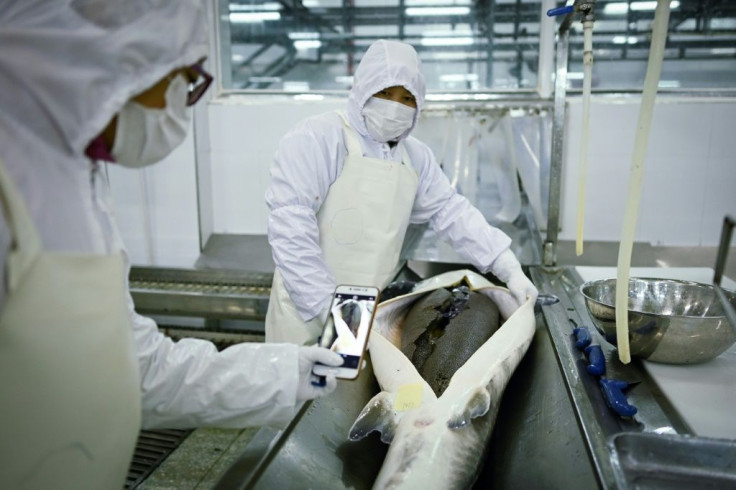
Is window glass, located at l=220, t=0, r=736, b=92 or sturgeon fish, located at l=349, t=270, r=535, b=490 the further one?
window glass, located at l=220, t=0, r=736, b=92

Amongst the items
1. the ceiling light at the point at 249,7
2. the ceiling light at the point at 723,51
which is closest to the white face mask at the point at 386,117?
the ceiling light at the point at 249,7

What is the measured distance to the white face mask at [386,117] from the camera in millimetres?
1978

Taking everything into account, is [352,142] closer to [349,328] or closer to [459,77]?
[349,328]

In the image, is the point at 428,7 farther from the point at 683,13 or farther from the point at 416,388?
the point at 416,388

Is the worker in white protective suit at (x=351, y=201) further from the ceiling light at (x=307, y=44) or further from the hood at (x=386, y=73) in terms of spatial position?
the ceiling light at (x=307, y=44)

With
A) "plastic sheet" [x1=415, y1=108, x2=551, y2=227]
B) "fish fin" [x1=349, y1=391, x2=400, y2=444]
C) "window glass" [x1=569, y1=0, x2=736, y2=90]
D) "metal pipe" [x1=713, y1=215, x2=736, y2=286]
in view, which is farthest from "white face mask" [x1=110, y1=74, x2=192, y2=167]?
"window glass" [x1=569, y1=0, x2=736, y2=90]

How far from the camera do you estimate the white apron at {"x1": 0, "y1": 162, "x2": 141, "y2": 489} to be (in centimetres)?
74

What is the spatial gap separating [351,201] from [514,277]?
0.72 metres

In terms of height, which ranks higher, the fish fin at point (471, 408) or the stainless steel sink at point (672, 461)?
the stainless steel sink at point (672, 461)

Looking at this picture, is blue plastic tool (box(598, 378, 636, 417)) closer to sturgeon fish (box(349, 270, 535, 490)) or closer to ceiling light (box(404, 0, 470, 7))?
sturgeon fish (box(349, 270, 535, 490))

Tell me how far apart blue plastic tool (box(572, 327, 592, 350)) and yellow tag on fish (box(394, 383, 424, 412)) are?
523 millimetres

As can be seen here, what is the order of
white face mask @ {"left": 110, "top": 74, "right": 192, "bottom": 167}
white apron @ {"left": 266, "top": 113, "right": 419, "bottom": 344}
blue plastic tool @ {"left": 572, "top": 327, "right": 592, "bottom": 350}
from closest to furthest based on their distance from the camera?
white face mask @ {"left": 110, "top": 74, "right": 192, "bottom": 167}, blue plastic tool @ {"left": 572, "top": 327, "right": 592, "bottom": 350}, white apron @ {"left": 266, "top": 113, "right": 419, "bottom": 344}

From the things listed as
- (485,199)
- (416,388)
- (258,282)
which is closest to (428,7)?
(485,199)

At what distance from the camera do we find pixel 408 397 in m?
1.33
